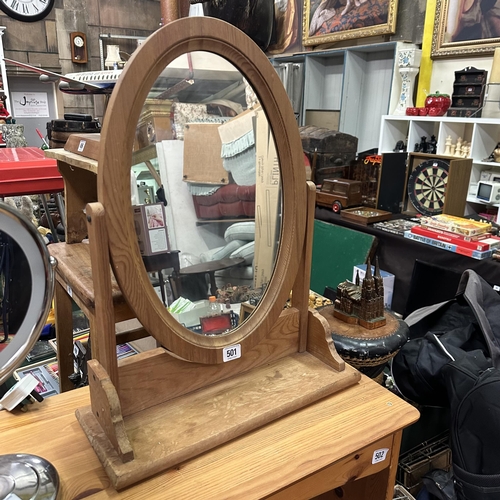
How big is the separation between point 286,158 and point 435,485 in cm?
122

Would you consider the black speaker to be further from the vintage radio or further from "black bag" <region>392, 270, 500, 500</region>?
"black bag" <region>392, 270, 500, 500</region>

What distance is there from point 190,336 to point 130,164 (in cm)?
36

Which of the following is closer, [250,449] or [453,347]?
[250,449]

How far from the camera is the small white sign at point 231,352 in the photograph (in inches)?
37.4

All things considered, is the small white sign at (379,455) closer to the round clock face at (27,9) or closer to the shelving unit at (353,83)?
the shelving unit at (353,83)

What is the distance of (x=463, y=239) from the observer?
7.63 ft

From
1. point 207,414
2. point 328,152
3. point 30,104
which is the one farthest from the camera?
point 30,104

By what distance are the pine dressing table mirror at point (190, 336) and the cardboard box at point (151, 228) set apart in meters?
0.03

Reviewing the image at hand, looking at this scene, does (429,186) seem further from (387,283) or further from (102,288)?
(102,288)

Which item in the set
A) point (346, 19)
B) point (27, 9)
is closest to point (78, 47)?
point (27, 9)

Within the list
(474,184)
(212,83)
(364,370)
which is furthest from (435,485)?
(474,184)

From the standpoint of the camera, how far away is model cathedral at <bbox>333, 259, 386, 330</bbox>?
63.6 inches

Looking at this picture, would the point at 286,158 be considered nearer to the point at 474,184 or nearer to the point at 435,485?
the point at 435,485

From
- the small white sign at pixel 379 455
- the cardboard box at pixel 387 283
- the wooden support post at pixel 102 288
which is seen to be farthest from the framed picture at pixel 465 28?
the wooden support post at pixel 102 288
